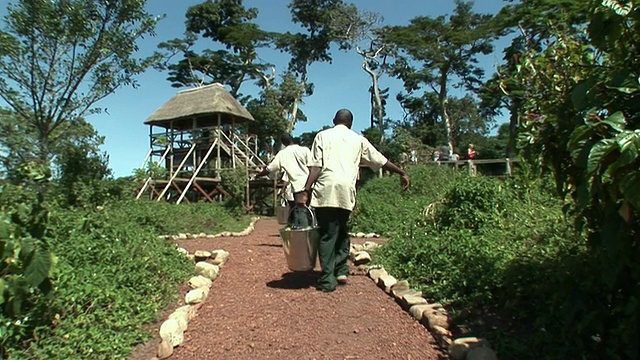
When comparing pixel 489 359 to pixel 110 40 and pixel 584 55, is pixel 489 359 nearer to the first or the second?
pixel 584 55

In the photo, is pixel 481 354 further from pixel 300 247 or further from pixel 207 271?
pixel 207 271

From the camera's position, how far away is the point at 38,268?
2.79m

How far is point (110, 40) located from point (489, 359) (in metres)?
9.33

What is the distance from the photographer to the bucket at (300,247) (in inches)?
172

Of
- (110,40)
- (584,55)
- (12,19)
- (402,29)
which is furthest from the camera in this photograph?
(402,29)

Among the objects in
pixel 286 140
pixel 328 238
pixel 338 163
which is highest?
pixel 286 140

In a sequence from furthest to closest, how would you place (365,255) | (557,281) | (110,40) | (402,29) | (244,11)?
(244,11) → (402,29) → (110,40) → (365,255) → (557,281)

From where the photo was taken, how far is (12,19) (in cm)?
878

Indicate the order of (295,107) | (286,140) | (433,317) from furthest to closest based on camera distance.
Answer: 1. (295,107)
2. (286,140)
3. (433,317)

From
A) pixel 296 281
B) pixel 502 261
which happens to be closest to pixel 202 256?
pixel 296 281

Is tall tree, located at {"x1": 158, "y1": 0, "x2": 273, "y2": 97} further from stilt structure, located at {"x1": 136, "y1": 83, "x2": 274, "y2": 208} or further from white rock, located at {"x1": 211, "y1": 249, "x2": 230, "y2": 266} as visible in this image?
white rock, located at {"x1": 211, "y1": 249, "x2": 230, "y2": 266}

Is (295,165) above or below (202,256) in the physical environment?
above

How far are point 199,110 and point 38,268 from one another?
66.0ft

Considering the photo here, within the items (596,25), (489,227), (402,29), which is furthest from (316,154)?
(402,29)
